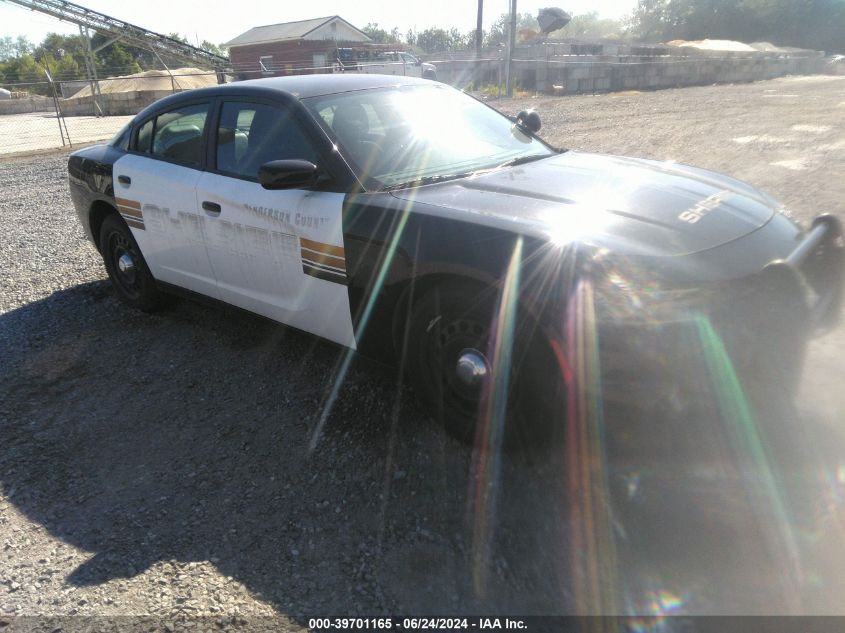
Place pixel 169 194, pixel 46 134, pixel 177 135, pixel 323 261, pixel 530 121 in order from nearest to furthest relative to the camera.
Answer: pixel 323 261, pixel 169 194, pixel 177 135, pixel 530 121, pixel 46 134

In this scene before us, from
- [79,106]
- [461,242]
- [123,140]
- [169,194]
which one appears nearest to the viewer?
[461,242]

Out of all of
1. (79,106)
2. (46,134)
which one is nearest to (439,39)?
(79,106)

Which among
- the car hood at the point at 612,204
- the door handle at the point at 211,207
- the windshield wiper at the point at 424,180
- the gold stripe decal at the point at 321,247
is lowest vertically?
the gold stripe decal at the point at 321,247

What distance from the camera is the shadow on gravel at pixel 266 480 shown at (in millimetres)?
2285

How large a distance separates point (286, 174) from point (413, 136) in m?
0.81

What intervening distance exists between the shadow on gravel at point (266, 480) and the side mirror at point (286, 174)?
3.24ft

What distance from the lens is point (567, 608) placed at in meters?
2.10

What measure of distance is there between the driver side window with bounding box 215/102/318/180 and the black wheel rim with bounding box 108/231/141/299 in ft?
4.33

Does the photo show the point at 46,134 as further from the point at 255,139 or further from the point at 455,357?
the point at 455,357

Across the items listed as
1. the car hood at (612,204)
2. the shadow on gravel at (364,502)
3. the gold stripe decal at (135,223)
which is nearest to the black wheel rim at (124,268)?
the gold stripe decal at (135,223)

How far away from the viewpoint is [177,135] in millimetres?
4164

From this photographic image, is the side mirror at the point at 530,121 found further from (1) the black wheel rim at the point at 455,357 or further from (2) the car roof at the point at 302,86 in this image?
(1) the black wheel rim at the point at 455,357

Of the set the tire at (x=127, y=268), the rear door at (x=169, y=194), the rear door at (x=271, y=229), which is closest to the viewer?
the rear door at (x=271, y=229)

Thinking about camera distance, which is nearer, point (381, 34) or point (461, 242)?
point (461, 242)
